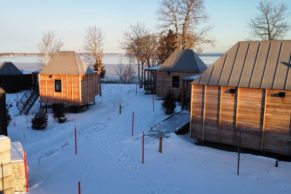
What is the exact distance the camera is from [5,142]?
330 inches

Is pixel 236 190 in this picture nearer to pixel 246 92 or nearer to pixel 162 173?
pixel 162 173

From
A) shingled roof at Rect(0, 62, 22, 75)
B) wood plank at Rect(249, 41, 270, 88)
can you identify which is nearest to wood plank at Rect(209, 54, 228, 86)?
wood plank at Rect(249, 41, 270, 88)

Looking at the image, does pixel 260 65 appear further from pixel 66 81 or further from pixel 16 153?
pixel 66 81

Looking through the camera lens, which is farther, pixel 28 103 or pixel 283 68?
pixel 28 103

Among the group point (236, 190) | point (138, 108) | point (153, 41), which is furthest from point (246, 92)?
point (153, 41)

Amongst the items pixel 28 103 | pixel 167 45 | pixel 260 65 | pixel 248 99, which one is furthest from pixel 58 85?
pixel 167 45

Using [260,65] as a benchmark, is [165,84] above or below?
below

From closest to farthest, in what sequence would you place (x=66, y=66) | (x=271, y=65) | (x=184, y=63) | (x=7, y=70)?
(x=271, y=65), (x=66, y=66), (x=184, y=63), (x=7, y=70)

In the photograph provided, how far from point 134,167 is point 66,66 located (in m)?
16.0

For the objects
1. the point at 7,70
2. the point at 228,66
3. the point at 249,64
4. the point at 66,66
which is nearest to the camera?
the point at 249,64

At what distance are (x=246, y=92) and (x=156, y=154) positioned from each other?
195 inches

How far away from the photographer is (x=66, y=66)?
2623cm

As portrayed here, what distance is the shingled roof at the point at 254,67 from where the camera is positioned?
518 inches

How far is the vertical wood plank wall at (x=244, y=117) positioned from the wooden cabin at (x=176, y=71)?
13.8 metres
